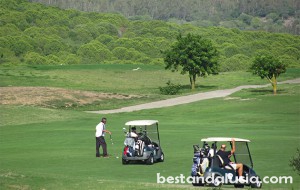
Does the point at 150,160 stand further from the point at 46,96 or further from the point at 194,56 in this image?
the point at 194,56

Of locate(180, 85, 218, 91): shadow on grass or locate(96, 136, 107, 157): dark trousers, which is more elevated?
locate(96, 136, 107, 157): dark trousers

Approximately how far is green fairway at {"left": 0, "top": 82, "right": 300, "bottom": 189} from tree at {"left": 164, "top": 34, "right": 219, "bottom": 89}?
25.4 meters

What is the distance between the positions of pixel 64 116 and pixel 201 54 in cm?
5168

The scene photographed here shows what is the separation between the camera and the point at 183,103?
97.4 meters

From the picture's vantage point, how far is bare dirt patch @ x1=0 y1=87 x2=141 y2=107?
301 feet

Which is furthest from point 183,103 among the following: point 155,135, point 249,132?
point 155,135

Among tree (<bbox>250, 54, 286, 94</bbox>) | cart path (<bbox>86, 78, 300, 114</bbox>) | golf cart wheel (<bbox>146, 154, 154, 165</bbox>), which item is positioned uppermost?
tree (<bbox>250, 54, 286, 94</bbox>)

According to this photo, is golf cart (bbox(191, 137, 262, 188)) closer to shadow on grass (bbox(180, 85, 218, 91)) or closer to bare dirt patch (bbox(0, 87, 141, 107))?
bare dirt patch (bbox(0, 87, 141, 107))

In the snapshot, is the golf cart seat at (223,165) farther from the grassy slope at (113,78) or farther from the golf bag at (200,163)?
the grassy slope at (113,78)

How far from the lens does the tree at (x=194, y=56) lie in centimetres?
12256

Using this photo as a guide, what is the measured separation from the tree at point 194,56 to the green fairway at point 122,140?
2542cm

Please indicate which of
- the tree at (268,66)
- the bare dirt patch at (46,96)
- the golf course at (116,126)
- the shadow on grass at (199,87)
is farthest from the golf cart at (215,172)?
the shadow on grass at (199,87)

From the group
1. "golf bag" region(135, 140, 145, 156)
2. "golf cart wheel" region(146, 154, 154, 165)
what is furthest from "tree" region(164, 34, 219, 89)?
"golf cart wheel" region(146, 154, 154, 165)

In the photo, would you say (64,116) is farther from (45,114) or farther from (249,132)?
(249,132)
